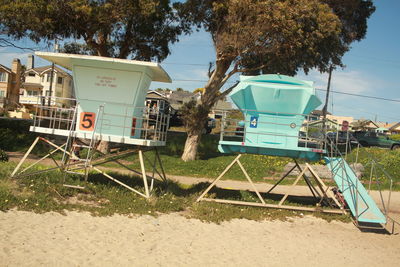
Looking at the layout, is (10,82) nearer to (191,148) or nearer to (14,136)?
(14,136)

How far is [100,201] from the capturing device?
1008 cm

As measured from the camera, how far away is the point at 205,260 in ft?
23.8

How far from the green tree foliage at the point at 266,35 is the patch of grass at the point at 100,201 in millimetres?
9435

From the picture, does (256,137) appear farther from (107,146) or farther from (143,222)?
(107,146)

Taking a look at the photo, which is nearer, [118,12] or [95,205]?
[95,205]

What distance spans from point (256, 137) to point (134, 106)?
3.81 m

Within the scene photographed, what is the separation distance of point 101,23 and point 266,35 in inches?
334

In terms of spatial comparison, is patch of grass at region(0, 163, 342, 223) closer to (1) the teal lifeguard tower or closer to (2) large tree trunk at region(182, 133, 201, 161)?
(1) the teal lifeguard tower

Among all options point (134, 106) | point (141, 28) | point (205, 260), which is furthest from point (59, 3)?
point (205, 260)

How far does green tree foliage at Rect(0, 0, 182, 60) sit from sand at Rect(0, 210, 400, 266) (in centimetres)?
1274

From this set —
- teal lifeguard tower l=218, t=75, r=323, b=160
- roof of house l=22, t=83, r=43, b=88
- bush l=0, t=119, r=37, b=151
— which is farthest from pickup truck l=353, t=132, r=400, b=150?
roof of house l=22, t=83, r=43, b=88

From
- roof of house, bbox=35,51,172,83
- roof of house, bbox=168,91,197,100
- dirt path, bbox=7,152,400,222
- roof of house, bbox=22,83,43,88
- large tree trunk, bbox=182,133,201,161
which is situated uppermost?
roof of house, bbox=168,91,197,100

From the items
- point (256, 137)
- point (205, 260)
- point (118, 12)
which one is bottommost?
point (205, 260)

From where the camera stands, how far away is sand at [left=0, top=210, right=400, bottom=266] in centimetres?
676
